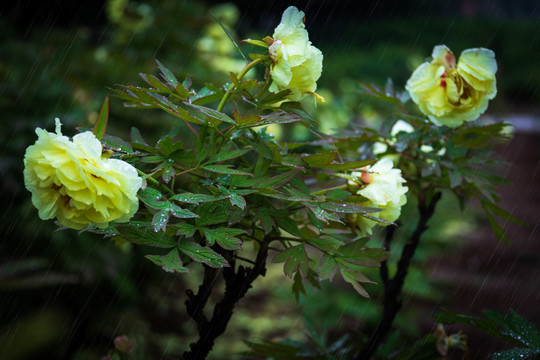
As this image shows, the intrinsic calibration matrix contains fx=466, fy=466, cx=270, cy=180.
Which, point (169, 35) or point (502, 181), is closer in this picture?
point (502, 181)

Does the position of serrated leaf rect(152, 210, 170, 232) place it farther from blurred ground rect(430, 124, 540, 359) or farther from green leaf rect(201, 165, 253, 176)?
blurred ground rect(430, 124, 540, 359)

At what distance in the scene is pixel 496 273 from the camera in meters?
2.79

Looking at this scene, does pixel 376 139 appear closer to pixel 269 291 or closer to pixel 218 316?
pixel 218 316

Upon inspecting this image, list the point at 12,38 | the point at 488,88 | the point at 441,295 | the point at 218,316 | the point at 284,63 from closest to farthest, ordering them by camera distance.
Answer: the point at 284,63 → the point at 218,316 → the point at 488,88 → the point at 12,38 → the point at 441,295

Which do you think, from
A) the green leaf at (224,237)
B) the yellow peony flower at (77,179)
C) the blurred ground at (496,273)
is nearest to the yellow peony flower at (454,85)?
the green leaf at (224,237)

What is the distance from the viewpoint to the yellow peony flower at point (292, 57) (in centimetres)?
68

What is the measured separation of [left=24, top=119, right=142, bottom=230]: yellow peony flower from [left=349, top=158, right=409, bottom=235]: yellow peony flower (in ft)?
1.25

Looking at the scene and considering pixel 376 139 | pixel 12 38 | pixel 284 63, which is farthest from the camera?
pixel 12 38

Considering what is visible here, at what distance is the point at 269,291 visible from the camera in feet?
8.49

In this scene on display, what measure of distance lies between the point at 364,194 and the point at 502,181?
0.42 meters

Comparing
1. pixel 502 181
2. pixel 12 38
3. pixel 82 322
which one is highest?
pixel 502 181

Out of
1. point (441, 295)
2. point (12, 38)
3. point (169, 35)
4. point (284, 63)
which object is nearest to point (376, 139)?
point (284, 63)

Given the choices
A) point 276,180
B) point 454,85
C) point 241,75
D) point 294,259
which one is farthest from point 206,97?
point 454,85

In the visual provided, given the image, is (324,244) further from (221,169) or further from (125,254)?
(125,254)
